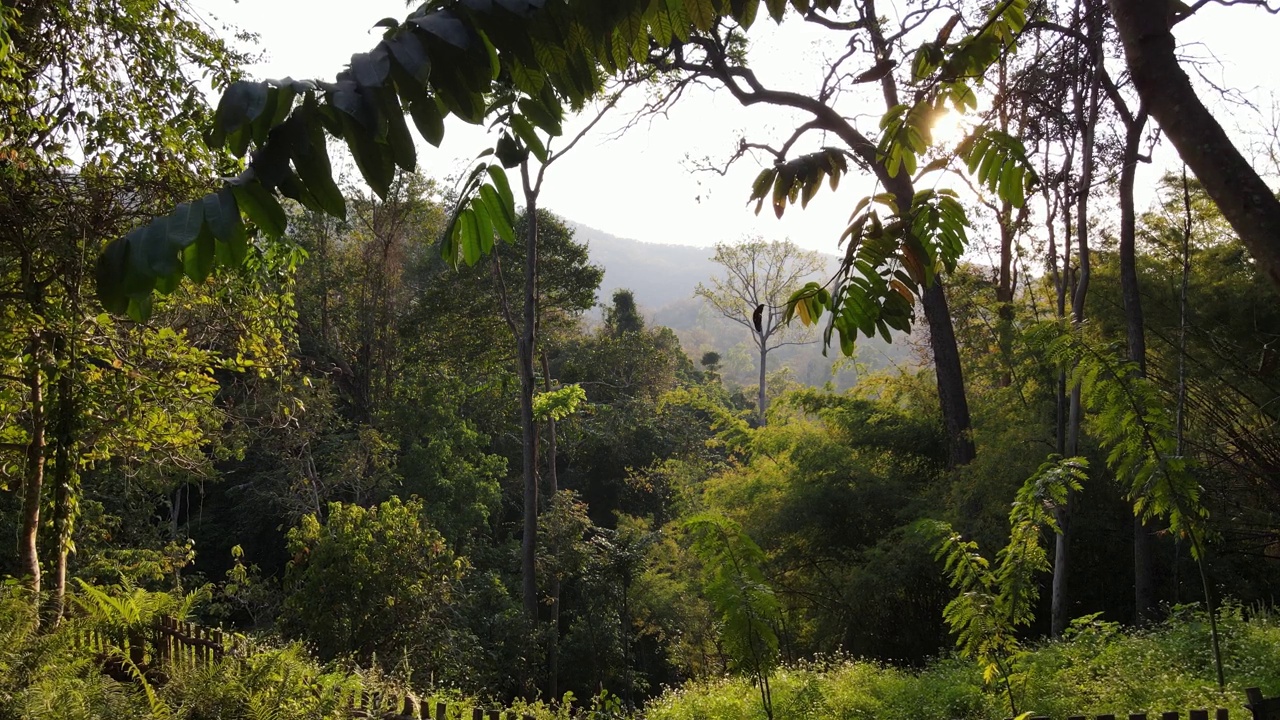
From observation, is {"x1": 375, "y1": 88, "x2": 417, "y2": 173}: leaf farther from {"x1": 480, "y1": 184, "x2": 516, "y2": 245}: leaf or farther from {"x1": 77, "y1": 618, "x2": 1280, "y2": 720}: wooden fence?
{"x1": 77, "y1": 618, "x2": 1280, "y2": 720}: wooden fence

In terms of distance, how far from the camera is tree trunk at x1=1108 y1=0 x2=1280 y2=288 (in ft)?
3.84

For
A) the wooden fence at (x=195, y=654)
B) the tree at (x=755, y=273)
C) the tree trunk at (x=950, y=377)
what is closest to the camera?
the wooden fence at (x=195, y=654)

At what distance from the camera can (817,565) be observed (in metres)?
9.80

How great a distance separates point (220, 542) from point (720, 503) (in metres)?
10.9

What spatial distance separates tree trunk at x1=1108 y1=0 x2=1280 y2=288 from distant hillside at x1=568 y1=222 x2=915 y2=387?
42.7m

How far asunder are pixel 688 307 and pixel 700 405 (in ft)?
240

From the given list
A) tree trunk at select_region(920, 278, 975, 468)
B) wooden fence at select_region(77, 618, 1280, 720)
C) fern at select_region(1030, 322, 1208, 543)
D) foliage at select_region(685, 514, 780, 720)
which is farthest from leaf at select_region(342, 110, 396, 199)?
tree trunk at select_region(920, 278, 975, 468)

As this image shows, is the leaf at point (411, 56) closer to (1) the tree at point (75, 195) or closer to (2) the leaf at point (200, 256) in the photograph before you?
(2) the leaf at point (200, 256)

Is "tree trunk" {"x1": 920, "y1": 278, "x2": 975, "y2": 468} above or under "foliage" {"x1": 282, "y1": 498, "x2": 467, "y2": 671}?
above

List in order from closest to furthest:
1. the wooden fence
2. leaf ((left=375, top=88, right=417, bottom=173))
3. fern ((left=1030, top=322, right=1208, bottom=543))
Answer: leaf ((left=375, top=88, right=417, bottom=173)), fern ((left=1030, top=322, right=1208, bottom=543)), the wooden fence

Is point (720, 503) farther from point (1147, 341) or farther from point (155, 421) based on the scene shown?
point (155, 421)

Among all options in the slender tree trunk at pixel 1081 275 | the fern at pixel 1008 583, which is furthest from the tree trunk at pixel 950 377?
the fern at pixel 1008 583

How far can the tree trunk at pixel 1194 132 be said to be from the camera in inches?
46.1

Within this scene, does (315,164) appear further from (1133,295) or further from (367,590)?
(367,590)
